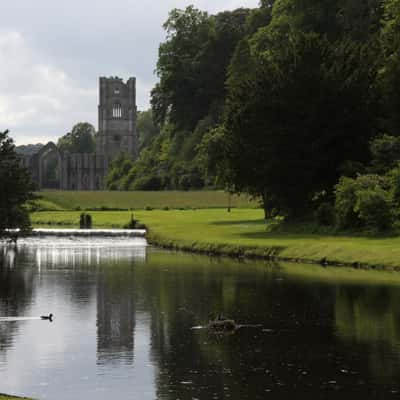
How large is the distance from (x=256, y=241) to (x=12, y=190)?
13.3 metres

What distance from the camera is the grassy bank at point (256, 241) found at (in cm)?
4584

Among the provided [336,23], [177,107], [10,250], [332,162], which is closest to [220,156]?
[332,162]

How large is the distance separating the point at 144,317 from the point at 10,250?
1264 inches

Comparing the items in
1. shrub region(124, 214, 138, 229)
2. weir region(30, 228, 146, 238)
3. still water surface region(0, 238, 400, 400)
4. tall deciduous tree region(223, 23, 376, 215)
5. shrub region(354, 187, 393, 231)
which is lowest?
still water surface region(0, 238, 400, 400)

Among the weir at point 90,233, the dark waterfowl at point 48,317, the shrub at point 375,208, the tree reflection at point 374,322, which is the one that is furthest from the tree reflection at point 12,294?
the weir at point 90,233

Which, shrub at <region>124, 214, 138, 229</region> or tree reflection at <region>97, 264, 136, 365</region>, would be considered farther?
shrub at <region>124, 214, 138, 229</region>

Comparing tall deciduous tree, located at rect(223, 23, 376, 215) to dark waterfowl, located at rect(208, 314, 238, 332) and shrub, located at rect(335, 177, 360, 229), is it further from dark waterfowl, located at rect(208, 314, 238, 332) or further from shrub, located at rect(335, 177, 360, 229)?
dark waterfowl, located at rect(208, 314, 238, 332)

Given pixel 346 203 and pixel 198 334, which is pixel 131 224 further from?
pixel 198 334

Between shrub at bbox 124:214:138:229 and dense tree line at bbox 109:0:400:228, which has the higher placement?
dense tree line at bbox 109:0:400:228

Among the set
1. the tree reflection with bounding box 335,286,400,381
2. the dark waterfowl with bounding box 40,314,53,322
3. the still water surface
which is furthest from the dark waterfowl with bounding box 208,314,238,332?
the dark waterfowl with bounding box 40,314,53,322

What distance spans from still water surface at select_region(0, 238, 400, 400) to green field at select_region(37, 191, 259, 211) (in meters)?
61.4

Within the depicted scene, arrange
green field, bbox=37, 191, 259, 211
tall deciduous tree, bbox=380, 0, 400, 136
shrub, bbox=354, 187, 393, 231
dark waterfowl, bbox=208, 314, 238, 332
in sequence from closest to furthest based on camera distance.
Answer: dark waterfowl, bbox=208, 314, 238, 332 < shrub, bbox=354, 187, 393, 231 < tall deciduous tree, bbox=380, 0, 400, 136 < green field, bbox=37, 191, 259, 211

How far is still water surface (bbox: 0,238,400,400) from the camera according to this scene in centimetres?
2094

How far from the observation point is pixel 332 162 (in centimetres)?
6169
